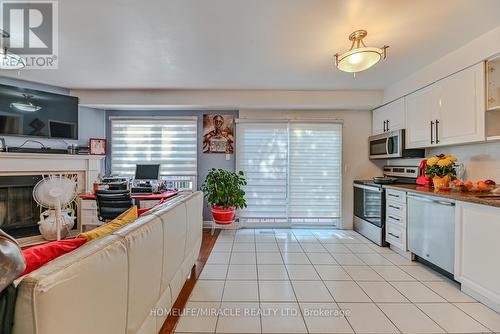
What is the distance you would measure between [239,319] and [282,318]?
34 centimetres

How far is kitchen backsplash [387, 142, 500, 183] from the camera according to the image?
8.29ft

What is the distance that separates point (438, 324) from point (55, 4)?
3939 mm

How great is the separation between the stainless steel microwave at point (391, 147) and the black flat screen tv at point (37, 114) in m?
5.20

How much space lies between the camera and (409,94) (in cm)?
338

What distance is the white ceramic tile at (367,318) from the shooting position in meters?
1.74

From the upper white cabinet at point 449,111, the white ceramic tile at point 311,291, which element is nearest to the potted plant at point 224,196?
the white ceramic tile at point 311,291

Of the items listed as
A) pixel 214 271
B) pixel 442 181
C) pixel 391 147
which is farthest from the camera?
pixel 391 147

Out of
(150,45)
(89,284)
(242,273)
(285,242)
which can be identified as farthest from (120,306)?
(285,242)

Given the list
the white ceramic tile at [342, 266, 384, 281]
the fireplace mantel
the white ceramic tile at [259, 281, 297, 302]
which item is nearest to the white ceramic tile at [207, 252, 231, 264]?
the white ceramic tile at [259, 281, 297, 302]

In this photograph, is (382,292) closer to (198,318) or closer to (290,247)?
(290,247)

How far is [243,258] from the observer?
120 inches

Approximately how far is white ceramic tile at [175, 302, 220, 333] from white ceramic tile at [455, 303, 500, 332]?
6.82ft

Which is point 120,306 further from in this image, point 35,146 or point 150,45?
point 35,146

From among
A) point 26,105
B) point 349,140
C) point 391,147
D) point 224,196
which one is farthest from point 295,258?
point 26,105
